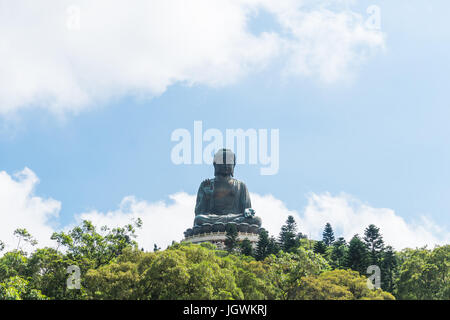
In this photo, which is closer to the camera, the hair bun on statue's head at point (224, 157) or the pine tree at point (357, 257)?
the pine tree at point (357, 257)

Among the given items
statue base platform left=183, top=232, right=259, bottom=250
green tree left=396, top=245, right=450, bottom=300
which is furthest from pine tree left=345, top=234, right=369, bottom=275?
statue base platform left=183, top=232, right=259, bottom=250

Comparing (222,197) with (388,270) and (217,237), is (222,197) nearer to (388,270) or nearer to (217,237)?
(217,237)

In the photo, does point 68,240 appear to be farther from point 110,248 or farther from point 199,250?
point 199,250

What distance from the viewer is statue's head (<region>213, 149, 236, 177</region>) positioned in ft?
175

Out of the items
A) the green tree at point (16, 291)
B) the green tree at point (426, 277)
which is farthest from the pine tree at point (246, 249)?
the green tree at point (16, 291)

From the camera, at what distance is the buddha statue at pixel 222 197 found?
5044cm

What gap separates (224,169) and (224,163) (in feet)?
2.05

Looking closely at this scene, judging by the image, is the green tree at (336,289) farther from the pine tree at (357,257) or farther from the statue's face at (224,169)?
the statue's face at (224,169)

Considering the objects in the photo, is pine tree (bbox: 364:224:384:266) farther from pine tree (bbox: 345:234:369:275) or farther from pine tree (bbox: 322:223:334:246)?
pine tree (bbox: 322:223:334:246)

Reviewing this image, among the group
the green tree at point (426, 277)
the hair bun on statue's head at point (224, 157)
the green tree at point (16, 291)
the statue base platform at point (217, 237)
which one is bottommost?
the green tree at point (16, 291)

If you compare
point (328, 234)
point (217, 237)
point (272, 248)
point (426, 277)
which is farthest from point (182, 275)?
point (328, 234)

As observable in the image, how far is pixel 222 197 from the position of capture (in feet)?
173

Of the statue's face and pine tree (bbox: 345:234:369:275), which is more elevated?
the statue's face
